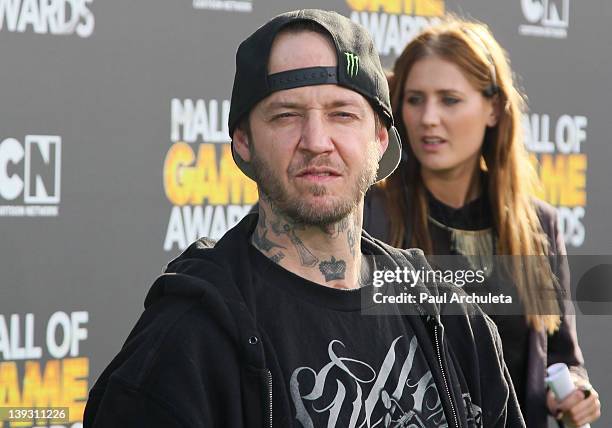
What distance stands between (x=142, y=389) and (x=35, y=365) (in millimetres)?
1856

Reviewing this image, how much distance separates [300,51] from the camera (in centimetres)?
187

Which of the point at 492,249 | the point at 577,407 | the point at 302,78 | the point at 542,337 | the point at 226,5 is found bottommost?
the point at 577,407

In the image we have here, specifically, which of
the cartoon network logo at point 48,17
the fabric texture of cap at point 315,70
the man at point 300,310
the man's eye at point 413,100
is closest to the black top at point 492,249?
the man's eye at point 413,100

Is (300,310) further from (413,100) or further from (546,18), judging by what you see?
(546,18)

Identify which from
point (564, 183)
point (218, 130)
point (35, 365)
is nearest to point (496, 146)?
point (218, 130)

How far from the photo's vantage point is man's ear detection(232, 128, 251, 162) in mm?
1947

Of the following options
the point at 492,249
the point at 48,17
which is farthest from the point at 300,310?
the point at 48,17

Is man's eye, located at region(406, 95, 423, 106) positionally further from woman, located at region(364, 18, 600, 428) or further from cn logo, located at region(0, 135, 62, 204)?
cn logo, located at region(0, 135, 62, 204)

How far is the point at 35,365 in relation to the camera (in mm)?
3344

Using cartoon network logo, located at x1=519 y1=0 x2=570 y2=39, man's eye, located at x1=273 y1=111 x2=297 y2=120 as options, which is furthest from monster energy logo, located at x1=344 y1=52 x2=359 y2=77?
cartoon network logo, located at x1=519 y1=0 x2=570 y2=39

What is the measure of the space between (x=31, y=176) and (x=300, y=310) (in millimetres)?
1798

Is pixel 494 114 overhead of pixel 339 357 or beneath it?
overhead

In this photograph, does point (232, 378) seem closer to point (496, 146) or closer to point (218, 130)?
point (496, 146)

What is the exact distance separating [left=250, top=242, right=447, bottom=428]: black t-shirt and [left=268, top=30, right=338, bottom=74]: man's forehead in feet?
1.11
